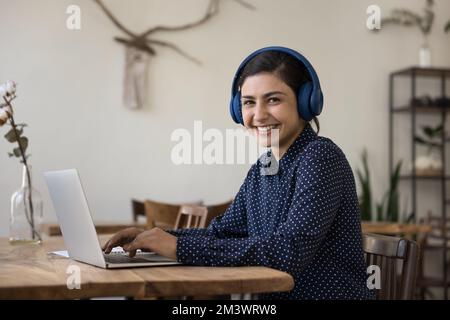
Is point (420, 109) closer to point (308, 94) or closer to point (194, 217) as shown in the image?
point (194, 217)

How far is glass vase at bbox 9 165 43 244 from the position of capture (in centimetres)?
203

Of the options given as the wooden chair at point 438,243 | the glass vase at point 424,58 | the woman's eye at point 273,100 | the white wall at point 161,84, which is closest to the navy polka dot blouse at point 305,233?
the woman's eye at point 273,100

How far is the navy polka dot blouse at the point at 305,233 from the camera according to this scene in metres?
1.28

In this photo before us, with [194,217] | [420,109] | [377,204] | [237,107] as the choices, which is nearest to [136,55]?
[377,204]

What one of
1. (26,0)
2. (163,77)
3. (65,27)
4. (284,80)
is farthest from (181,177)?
(284,80)

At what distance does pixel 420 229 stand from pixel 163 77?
2142 mm

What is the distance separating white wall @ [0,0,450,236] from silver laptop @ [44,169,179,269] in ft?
10.6

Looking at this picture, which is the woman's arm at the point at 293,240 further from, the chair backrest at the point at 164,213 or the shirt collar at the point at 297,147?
the chair backrest at the point at 164,213

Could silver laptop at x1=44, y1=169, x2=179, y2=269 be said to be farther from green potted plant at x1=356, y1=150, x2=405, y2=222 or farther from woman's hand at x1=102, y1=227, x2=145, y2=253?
green potted plant at x1=356, y1=150, x2=405, y2=222

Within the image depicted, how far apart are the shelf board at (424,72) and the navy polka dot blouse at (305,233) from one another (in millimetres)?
3960

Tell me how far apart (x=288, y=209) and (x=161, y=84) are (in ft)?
11.6

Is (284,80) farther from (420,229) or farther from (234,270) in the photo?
(420,229)

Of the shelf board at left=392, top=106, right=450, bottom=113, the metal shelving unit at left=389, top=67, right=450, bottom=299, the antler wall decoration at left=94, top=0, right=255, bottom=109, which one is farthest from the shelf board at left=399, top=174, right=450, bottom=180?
the antler wall decoration at left=94, top=0, right=255, bottom=109

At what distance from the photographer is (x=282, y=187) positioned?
1.52 metres
